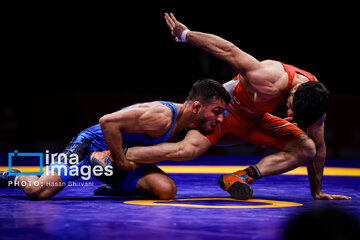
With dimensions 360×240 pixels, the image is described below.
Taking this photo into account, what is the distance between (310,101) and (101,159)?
153 centimetres

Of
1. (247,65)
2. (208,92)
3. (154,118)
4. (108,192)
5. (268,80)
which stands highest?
(247,65)

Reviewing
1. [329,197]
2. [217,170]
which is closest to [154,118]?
[329,197]

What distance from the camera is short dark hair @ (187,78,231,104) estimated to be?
4.21 m

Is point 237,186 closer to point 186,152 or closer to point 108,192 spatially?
point 186,152

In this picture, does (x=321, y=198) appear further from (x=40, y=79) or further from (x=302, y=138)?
(x=40, y=79)

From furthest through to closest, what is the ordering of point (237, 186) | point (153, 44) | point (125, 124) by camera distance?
point (153, 44) < point (237, 186) < point (125, 124)

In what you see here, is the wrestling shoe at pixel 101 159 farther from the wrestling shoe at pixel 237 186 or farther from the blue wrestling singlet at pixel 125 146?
the wrestling shoe at pixel 237 186

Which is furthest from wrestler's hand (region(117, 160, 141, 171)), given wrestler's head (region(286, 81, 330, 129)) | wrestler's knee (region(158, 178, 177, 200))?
wrestler's head (region(286, 81, 330, 129))

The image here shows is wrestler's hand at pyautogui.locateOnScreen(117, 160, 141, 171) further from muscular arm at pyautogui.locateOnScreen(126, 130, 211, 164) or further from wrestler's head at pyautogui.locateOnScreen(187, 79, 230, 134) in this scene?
wrestler's head at pyautogui.locateOnScreen(187, 79, 230, 134)

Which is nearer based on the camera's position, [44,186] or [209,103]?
[44,186]

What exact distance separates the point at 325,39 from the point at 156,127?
9753 mm

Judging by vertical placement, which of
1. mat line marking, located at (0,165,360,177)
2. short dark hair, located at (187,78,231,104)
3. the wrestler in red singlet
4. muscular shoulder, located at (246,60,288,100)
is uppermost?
muscular shoulder, located at (246,60,288,100)

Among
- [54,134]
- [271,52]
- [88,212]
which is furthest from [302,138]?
[271,52]

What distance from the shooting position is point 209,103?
419 centimetres
